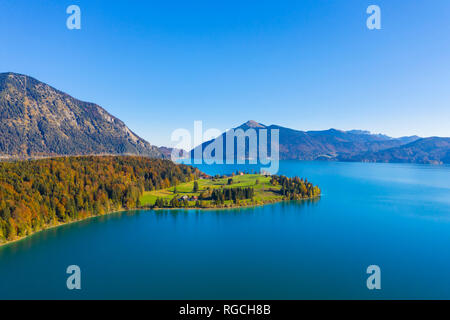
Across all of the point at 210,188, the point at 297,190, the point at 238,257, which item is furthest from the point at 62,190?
the point at 297,190

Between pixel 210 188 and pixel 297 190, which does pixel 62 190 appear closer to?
pixel 210 188

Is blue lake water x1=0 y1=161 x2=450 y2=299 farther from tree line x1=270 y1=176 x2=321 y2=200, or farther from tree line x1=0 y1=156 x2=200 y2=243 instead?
tree line x1=270 y1=176 x2=321 y2=200

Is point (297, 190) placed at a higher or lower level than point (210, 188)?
lower

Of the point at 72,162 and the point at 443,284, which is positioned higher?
the point at 72,162

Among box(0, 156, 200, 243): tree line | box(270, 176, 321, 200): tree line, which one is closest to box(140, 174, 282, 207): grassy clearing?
box(270, 176, 321, 200): tree line

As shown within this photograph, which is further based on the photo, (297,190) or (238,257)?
(297,190)

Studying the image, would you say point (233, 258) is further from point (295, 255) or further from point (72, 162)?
point (72, 162)
